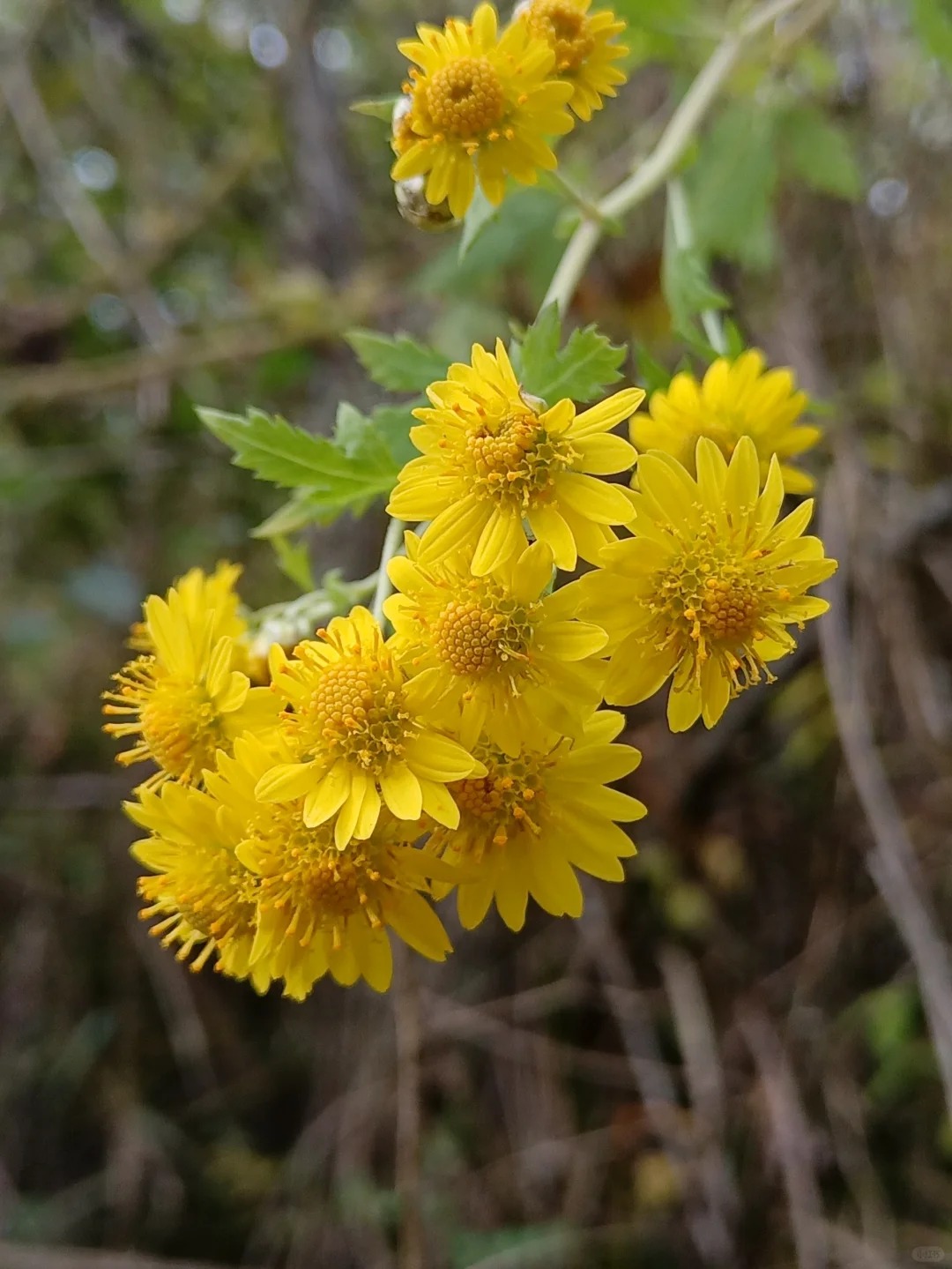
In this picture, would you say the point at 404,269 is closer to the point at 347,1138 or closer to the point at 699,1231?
the point at 347,1138

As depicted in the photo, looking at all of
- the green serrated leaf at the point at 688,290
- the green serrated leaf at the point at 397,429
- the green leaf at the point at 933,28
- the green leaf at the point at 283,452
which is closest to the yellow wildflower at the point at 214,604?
the green leaf at the point at 283,452

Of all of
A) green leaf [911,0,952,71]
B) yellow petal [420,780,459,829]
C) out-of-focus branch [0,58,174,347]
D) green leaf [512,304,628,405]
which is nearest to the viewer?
yellow petal [420,780,459,829]

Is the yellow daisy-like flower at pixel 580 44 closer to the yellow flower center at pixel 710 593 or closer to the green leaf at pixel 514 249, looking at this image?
the yellow flower center at pixel 710 593

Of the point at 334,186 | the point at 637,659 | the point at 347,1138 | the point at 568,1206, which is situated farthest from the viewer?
the point at 334,186

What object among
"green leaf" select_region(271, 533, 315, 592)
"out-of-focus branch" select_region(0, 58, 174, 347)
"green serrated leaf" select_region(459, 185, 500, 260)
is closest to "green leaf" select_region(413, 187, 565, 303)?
"green serrated leaf" select_region(459, 185, 500, 260)

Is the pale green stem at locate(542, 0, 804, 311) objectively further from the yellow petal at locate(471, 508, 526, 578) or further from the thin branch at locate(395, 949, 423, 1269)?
the thin branch at locate(395, 949, 423, 1269)

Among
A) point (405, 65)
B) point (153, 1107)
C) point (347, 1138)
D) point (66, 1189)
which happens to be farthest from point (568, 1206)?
point (405, 65)

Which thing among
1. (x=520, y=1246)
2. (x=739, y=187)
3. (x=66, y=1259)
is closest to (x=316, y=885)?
(x=520, y=1246)
